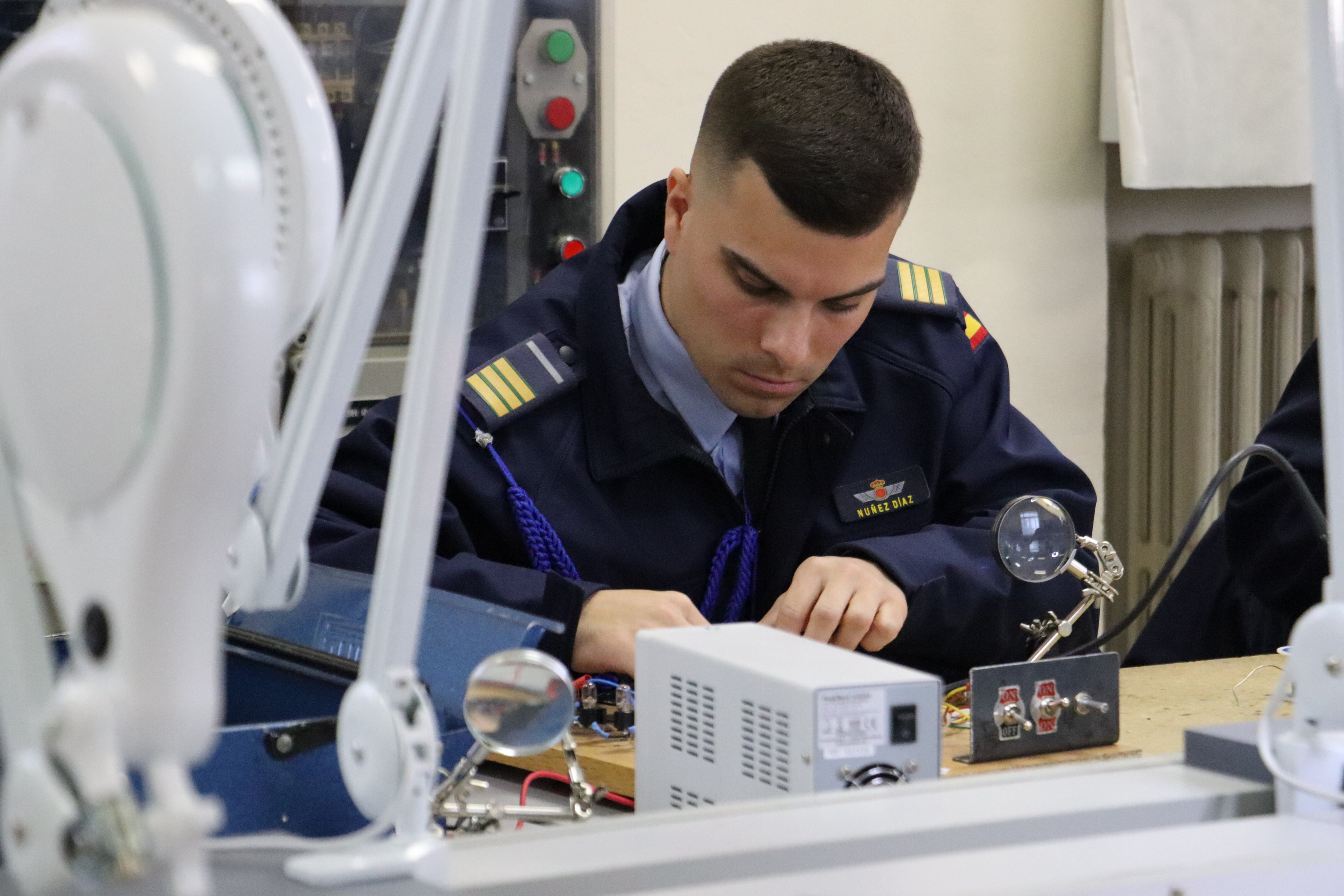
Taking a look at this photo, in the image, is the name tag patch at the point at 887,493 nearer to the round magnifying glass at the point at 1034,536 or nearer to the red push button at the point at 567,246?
the round magnifying glass at the point at 1034,536

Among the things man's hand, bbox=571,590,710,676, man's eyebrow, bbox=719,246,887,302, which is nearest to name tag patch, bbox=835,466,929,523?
man's eyebrow, bbox=719,246,887,302

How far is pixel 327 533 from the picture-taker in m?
1.65

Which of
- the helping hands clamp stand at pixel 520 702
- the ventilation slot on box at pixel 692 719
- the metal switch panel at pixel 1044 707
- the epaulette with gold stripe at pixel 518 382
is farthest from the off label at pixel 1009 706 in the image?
the epaulette with gold stripe at pixel 518 382

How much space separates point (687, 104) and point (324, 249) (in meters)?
1.90

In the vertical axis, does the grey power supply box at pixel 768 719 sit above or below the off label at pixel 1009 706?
above

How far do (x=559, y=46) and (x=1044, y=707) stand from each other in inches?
62.9

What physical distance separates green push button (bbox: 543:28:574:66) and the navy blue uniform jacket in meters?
0.65

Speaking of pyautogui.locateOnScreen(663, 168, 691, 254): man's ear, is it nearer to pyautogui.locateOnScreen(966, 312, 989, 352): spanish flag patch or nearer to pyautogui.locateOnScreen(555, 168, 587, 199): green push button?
pyautogui.locateOnScreen(966, 312, 989, 352): spanish flag patch

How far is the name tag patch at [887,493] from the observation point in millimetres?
1856

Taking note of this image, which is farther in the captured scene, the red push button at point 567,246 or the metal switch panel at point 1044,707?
the red push button at point 567,246

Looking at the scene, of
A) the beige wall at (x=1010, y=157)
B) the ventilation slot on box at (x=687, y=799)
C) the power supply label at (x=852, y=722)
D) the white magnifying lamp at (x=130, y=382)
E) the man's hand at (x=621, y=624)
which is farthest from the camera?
the beige wall at (x=1010, y=157)

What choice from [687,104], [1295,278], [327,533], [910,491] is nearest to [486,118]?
[327,533]

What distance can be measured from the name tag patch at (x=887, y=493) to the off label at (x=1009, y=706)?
641 mm

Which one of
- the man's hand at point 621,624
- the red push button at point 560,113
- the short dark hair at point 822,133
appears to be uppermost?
the red push button at point 560,113
